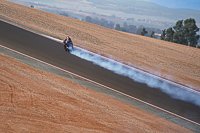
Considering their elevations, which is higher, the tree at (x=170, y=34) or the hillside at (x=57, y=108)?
the tree at (x=170, y=34)

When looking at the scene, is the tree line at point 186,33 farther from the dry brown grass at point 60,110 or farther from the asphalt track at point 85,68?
the dry brown grass at point 60,110

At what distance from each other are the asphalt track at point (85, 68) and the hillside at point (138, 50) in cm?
391

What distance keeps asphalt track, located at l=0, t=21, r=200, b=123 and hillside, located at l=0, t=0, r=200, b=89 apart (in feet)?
12.8

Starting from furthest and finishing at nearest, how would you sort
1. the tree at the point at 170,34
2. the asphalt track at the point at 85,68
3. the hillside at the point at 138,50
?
the tree at the point at 170,34 < the hillside at the point at 138,50 < the asphalt track at the point at 85,68

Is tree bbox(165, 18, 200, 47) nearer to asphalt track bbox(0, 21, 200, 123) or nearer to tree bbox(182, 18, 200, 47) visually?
tree bbox(182, 18, 200, 47)

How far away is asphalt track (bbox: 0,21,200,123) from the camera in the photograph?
42.6 ft

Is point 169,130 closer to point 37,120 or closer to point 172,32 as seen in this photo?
point 37,120

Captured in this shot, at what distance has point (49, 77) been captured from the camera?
1331cm

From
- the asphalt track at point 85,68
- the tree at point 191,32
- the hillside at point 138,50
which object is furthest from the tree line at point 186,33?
the asphalt track at point 85,68

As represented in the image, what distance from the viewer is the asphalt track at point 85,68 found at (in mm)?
12984

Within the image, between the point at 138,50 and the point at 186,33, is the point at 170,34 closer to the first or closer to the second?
the point at 186,33

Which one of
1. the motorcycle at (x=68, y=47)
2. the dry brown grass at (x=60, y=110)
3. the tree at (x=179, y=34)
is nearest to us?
the dry brown grass at (x=60, y=110)

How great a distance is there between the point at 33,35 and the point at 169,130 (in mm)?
16394

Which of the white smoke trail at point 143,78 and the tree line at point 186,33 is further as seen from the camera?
the tree line at point 186,33
